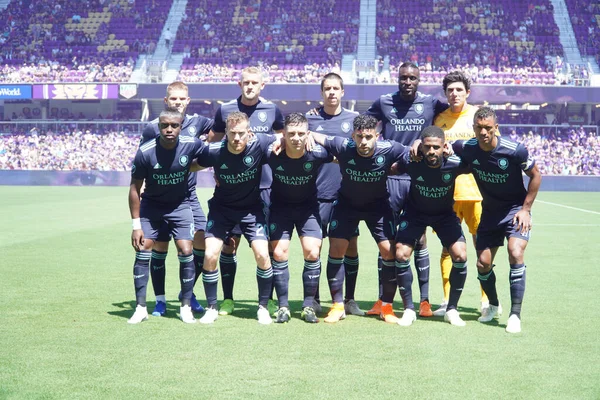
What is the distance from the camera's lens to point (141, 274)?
7.40 m

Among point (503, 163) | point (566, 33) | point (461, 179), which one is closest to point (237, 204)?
point (461, 179)

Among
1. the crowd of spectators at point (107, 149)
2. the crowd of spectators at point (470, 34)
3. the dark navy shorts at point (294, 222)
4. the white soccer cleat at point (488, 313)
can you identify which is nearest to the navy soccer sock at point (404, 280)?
the white soccer cleat at point (488, 313)

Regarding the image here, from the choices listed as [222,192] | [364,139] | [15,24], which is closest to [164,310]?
[222,192]

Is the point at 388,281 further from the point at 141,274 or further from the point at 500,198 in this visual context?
the point at 141,274

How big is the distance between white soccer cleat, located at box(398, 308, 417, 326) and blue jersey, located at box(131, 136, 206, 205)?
2512 mm

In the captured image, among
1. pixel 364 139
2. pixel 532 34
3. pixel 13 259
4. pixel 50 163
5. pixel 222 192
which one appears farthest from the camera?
pixel 532 34

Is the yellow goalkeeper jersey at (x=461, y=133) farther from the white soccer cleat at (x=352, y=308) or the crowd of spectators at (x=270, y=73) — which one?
the crowd of spectators at (x=270, y=73)

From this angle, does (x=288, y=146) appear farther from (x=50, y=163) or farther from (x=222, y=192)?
(x=50, y=163)

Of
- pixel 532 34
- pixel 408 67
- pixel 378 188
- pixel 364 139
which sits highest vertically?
pixel 532 34

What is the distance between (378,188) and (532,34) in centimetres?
4224

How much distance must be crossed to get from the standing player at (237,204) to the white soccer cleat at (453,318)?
5.78 ft

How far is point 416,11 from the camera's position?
48250mm

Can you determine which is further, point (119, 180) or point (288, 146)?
point (119, 180)

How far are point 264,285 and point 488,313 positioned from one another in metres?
2.24
